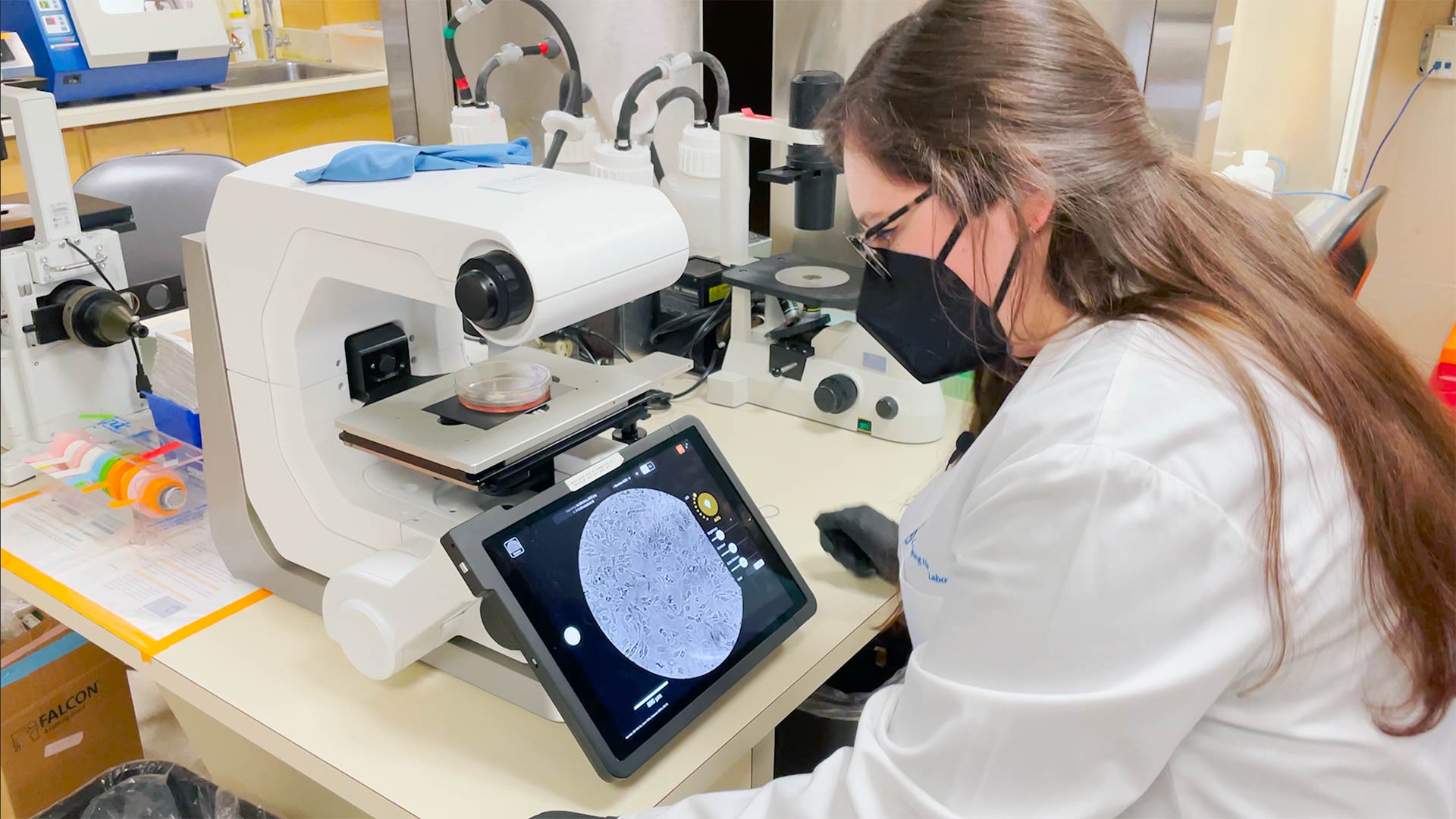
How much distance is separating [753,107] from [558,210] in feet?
5.20

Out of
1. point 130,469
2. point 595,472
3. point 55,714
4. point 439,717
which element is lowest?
point 55,714

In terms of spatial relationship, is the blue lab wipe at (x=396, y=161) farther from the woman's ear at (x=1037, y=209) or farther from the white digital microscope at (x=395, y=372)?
the woman's ear at (x=1037, y=209)

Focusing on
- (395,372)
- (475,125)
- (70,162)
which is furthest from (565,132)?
(70,162)

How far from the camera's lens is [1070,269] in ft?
2.56

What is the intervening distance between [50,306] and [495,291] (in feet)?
2.82

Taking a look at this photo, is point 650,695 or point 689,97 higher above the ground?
point 689,97

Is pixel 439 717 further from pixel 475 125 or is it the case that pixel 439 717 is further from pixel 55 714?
pixel 475 125

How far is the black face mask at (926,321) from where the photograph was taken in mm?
975

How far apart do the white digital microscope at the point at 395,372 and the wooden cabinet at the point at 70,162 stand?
256 cm

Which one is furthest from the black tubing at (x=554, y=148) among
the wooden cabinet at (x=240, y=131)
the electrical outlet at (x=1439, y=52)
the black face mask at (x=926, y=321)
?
the electrical outlet at (x=1439, y=52)

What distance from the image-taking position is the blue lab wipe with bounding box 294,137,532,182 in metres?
0.95

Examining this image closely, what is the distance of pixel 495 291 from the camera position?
0.79 meters

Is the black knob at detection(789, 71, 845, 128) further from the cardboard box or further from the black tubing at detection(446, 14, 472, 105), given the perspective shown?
the cardboard box

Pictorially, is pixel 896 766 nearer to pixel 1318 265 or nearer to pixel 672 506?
pixel 672 506
